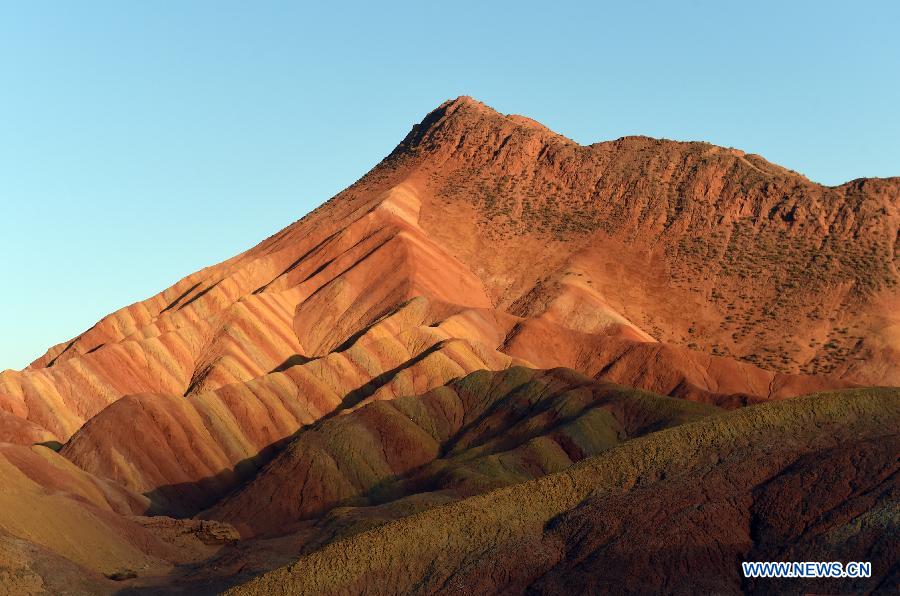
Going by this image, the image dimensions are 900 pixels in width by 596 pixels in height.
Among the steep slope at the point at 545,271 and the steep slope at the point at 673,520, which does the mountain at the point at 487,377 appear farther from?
the steep slope at the point at 545,271

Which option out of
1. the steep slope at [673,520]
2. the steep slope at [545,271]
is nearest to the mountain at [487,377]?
the steep slope at [673,520]

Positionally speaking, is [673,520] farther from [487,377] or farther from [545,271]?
[545,271]

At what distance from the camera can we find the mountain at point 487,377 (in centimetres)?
4397

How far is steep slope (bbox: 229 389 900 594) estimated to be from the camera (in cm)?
3912

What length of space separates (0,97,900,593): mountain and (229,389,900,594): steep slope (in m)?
0.13

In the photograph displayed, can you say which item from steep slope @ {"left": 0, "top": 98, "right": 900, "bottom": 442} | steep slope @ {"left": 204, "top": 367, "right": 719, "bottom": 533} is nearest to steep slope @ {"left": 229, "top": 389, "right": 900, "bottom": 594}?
steep slope @ {"left": 204, "top": 367, "right": 719, "bottom": 533}

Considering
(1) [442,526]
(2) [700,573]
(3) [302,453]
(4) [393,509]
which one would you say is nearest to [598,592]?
(2) [700,573]

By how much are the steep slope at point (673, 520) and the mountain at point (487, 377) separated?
132 mm

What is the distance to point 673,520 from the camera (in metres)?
41.6

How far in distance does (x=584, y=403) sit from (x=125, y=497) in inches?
1281

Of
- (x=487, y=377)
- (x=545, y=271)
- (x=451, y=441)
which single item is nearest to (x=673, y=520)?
(x=451, y=441)

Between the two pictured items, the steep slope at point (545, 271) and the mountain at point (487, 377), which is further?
the steep slope at point (545, 271)

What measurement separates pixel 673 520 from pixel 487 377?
58917 millimetres

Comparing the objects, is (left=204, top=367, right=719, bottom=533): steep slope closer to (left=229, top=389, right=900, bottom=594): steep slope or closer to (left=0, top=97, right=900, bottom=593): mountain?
(left=0, top=97, right=900, bottom=593): mountain
